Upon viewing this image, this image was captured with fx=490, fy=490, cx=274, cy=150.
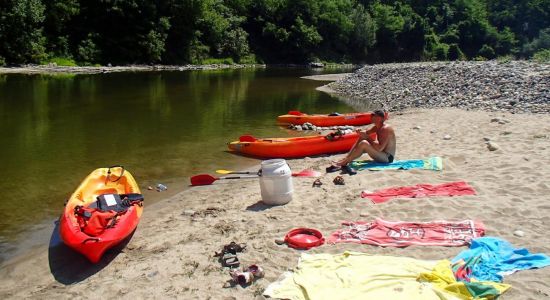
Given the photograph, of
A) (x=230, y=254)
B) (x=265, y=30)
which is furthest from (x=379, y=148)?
(x=265, y=30)

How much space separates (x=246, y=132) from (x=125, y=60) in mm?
32662

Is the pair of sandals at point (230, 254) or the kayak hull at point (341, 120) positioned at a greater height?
the kayak hull at point (341, 120)

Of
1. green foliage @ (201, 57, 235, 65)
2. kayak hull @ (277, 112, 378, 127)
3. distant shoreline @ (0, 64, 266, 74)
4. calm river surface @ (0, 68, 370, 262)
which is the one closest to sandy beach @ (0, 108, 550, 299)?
calm river surface @ (0, 68, 370, 262)

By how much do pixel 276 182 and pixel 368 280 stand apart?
9.17 feet

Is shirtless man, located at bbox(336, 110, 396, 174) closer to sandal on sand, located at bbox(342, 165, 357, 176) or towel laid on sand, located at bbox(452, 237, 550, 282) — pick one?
sandal on sand, located at bbox(342, 165, 357, 176)

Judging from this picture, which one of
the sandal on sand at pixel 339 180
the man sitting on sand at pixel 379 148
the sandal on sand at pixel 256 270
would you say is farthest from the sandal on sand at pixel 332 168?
the sandal on sand at pixel 256 270

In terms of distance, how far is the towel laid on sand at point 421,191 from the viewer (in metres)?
6.86

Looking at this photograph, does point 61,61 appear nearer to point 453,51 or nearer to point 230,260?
point 230,260

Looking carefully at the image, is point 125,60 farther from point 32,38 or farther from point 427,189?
point 427,189

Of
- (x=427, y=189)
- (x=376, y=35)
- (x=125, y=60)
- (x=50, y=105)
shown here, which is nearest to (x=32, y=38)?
(x=125, y=60)

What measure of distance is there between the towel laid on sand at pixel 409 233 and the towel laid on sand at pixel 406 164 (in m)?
2.66

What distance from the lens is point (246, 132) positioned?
14336 millimetres

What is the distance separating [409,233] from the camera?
564 centimetres

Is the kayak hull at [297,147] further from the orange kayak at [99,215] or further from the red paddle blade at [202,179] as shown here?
the orange kayak at [99,215]
